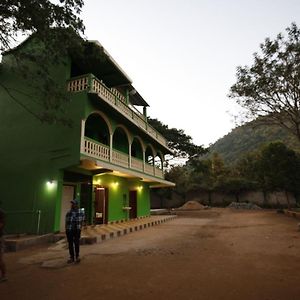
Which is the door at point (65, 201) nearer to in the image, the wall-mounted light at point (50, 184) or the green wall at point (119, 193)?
the wall-mounted light at point (50, 184)

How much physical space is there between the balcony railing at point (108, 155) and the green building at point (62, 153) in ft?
0.15

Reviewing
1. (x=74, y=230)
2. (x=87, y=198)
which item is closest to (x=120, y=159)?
(x=87, y=198)

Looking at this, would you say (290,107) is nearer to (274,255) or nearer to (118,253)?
(274,255)

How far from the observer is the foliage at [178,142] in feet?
101

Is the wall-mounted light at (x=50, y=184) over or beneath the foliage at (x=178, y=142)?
beneath

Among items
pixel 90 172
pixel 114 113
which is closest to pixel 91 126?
pixel 114 113

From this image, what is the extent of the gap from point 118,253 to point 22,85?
1130cm

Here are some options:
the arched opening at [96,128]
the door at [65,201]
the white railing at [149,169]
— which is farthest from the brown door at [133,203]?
the door at [65,201]

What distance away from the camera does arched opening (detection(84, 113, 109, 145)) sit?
1553cm

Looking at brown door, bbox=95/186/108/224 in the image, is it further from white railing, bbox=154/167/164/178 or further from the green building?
white railing, bbox=154/167/164/178

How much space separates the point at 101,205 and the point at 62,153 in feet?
16.3

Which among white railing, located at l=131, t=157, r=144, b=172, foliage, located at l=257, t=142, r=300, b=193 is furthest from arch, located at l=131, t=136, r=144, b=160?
foliage, located at l=257, t=142, r=300, b=193

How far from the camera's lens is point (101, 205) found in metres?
15.8

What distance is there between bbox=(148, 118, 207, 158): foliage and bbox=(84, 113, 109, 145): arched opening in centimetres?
1432
